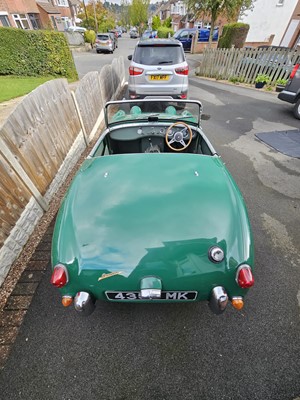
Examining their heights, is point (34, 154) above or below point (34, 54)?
above

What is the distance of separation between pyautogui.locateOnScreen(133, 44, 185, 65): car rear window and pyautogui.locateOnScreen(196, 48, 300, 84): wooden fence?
19.8 ft

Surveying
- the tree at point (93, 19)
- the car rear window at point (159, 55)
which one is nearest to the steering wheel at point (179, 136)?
the car rear window at point (159, 55)

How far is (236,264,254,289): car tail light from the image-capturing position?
4.94 ft

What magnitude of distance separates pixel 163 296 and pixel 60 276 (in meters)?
0.82

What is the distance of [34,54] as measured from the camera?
9.87 metres

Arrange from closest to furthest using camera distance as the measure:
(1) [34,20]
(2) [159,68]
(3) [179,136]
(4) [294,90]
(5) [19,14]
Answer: (3) [179,136], (2) [159,68], (4) [294,90], (5) [19,14], (1) [34,20]

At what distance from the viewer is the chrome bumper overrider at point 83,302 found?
155 centimetres

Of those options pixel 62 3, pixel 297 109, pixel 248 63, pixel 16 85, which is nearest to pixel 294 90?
pixel 297 109

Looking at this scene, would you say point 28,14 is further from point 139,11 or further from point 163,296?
point 139,11

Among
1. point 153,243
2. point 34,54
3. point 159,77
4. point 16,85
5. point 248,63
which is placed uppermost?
point 153,243

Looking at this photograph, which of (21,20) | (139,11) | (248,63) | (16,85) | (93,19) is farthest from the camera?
(139,11)

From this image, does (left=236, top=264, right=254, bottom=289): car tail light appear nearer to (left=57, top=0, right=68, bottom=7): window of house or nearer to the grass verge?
the grass verge

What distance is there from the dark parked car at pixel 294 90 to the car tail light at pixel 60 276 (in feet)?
27.2

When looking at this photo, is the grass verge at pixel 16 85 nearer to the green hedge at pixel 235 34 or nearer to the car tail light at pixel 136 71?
the car tail light at pixel 136 71
